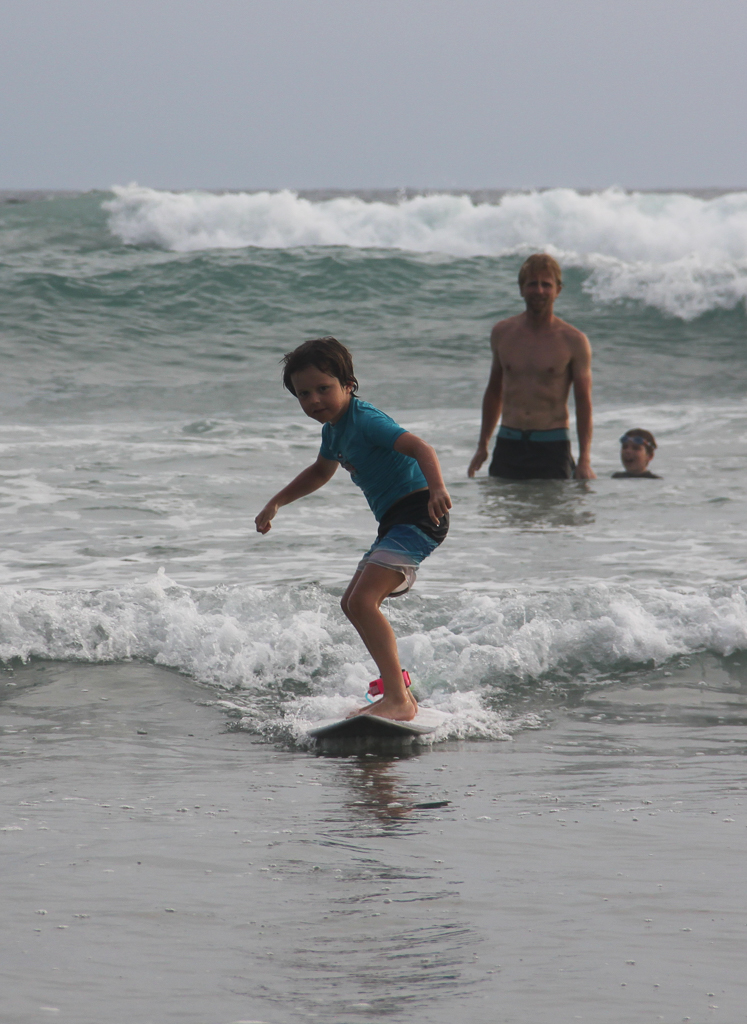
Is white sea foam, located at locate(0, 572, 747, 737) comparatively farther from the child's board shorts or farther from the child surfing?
the child's board shorts

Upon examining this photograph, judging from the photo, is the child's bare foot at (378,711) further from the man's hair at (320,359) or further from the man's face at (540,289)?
the man's face at (540,289)

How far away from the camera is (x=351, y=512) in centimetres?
818

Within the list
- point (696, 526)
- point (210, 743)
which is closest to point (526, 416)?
point (696, 526)

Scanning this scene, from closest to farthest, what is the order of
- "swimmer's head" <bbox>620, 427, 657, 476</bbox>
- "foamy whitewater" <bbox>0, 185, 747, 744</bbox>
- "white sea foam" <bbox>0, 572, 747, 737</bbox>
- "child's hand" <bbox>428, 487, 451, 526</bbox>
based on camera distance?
"child's hand" <bbox>428, 487, 451, 526</bbox> < "white sea foam" <bbox>0, 572, 747, 737</bbox> < "foamy whitewater" <bbox>0, 185, 747, 744</bbox> < "swimmer's head" <bbox>620, 427, 657, 476</bbox>

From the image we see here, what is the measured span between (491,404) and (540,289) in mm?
981

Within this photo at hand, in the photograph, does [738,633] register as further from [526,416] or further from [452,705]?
[526,416]

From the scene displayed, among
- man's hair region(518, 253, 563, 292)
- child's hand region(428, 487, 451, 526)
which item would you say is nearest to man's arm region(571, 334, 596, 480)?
man's hair region(518, 253, 563, 292)

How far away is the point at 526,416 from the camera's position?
791 centimetres

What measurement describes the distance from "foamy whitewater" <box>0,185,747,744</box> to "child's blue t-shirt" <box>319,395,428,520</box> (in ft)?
3.01

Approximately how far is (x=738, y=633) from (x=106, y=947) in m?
3.66

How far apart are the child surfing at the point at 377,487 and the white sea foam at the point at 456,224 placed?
18.5m

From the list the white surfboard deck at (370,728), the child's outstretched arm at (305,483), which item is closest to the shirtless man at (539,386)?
the child's outstretched arm at (305,483)

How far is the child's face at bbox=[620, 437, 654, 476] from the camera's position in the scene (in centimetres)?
909

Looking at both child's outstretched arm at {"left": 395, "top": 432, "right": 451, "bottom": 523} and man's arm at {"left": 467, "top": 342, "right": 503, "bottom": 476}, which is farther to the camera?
man's arm at {"left": 467, "top": 342, "right": 503, "bottom": 476}
